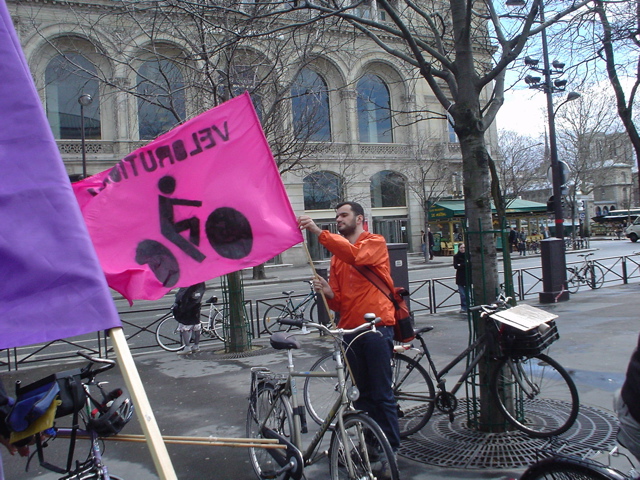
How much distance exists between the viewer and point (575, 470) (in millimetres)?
2770

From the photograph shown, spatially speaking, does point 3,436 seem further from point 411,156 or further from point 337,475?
point 411,156

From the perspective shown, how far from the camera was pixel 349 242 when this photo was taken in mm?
4461

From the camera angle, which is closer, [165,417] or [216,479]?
[216,479]

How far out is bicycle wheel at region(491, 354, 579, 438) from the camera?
4.61 m

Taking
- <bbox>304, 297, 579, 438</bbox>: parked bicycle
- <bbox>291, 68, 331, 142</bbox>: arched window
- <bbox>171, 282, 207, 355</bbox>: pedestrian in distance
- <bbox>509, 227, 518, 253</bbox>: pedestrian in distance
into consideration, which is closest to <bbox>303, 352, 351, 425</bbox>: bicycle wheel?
<bbox>304, 297, 579, 438</bbox>: parked bicycle

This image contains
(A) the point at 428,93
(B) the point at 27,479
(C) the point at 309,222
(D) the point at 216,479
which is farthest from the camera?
(A) the point at 428,93

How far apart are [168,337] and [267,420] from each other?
24.3 ft

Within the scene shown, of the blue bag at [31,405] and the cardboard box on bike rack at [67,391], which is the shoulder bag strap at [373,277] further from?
the blue bag at [31,405]

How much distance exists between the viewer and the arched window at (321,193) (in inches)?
1278

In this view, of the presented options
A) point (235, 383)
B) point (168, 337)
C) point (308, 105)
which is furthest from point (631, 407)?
point (308, 105)

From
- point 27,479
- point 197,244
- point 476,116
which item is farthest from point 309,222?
point 27,479

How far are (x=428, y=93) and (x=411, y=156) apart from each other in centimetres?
407

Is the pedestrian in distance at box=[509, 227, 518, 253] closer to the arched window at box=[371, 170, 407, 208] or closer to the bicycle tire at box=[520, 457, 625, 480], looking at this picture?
the arched window at box=[371, 170, 407, 208]

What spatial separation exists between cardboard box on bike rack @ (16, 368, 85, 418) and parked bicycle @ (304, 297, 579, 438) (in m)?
1.96
